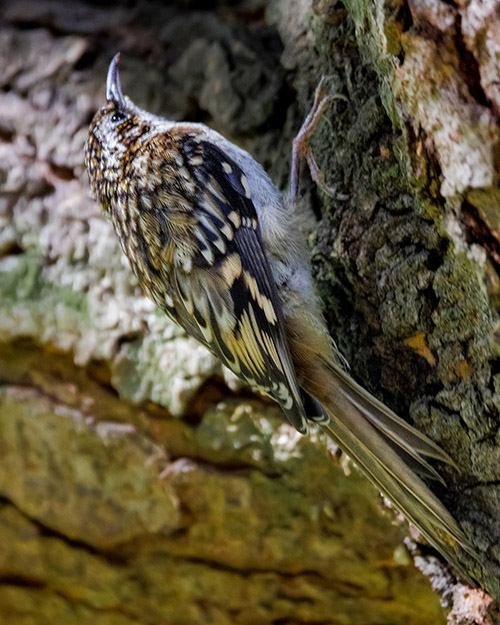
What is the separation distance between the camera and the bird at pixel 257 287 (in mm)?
1285

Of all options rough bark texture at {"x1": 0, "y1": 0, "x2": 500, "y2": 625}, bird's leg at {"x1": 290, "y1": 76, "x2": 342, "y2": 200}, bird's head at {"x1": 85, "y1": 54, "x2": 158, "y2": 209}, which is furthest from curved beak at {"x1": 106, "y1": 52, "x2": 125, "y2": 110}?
bird's leg at {"x1": 290, "y1": 76, "x2": 342, "y2": 200}

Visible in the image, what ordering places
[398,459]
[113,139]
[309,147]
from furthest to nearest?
[113,139] → [309,147] → [398,459]

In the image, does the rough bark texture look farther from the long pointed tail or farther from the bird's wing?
the bird's wing

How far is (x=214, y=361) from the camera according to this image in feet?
5.79

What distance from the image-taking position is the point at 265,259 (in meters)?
1.41

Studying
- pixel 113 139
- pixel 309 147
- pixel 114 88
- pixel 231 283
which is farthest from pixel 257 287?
pixel 114 88

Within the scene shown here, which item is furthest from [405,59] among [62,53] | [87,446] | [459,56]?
[62,53]

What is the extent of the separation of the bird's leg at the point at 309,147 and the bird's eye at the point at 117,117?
19.7 inches

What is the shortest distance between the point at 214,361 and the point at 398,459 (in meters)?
0.65

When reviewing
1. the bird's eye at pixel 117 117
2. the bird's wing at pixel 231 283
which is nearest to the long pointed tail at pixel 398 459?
the bird's wing at pixel 231 283

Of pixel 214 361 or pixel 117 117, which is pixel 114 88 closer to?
pixel 117 117

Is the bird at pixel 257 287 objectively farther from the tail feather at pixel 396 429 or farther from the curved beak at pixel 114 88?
the curved beak at pixel 114 88

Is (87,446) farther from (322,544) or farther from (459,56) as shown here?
(459,56)

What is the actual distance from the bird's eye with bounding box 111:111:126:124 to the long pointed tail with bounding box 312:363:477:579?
0.92 metres
